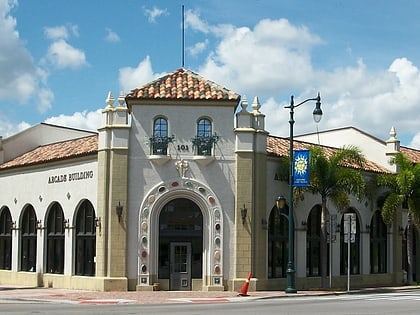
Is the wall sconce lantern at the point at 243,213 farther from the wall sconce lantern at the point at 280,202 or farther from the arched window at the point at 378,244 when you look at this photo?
the arched window at the point at 378,244

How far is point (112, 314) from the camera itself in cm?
2084

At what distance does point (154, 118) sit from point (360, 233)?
1344cm

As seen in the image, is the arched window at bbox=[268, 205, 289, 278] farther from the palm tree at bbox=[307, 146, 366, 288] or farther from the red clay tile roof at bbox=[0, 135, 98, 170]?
the red clay tile roof at bbox=[0, 135, 98, 170]

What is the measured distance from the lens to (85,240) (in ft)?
116

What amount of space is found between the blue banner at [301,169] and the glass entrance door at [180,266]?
209 inches

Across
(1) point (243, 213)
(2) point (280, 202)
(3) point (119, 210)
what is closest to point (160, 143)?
(3) point (119, 210)

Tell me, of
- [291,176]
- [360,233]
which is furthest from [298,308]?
[360,233]

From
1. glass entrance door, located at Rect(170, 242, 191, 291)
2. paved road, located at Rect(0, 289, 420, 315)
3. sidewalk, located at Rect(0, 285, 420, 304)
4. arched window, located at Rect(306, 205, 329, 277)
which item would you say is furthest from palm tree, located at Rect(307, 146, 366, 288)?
paved road, located at Rect(0, 289, 420, 315)

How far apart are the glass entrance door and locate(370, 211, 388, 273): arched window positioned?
12.1 m

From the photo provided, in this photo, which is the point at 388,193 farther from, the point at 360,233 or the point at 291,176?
the point at 291,176

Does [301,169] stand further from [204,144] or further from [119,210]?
[119,210]

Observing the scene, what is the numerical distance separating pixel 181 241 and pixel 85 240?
188 inches

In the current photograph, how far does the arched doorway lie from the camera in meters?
33.2

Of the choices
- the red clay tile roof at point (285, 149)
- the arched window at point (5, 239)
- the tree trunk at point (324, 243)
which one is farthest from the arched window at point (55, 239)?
the tree trunk at point (324, 243)
